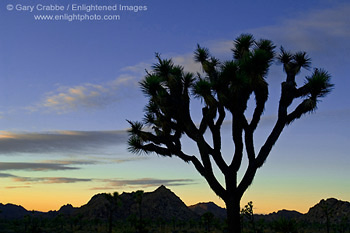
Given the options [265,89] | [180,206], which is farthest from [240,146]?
[180,206]

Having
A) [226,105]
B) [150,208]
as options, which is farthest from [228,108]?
[150,208]

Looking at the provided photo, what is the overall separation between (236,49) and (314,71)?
3.33 m

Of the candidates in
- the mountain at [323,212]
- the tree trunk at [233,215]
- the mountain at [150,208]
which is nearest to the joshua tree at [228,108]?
the tree trunk at [233,215]

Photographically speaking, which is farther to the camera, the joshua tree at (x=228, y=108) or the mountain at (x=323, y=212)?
the mountain at (x=323, y=212)

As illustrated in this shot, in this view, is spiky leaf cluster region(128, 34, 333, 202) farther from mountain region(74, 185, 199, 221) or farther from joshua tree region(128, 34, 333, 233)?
mountain region(74, 185, 199, 221)

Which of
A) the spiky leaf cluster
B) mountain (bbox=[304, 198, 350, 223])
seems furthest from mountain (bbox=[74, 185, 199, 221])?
the spiky leaf cluster

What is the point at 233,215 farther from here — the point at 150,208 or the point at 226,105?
the point at 150,208

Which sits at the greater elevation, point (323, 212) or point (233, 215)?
point (323, 212)

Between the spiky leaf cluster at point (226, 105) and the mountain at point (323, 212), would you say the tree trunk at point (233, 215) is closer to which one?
the spiky leaf cluster at point (226, 105)

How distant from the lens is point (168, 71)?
616 inches

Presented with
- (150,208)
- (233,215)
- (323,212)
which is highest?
(150,208)

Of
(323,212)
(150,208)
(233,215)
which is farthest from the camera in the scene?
(150,208)

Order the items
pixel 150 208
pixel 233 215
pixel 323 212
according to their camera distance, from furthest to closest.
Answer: pixel 150 208, pixel 323 212, pixel 233 215

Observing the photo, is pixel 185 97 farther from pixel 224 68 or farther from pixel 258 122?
pixel 258 122
